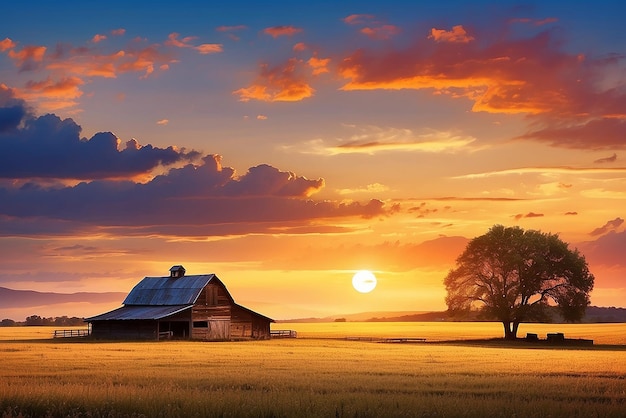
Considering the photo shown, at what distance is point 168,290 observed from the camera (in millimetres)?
109125

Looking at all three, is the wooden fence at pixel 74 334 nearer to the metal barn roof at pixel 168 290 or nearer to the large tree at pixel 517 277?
the metal barn roof at pixel 168 290

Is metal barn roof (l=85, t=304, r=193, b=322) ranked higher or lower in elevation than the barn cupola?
lower

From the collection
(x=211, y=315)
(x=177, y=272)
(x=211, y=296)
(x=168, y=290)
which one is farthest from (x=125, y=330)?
(x=177, y=272)

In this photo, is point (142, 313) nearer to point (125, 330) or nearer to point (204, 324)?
point (125, 330)

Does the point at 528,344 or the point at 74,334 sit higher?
the point at 74,334

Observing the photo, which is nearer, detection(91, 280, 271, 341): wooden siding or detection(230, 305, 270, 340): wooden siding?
detection(91, 280, 271, 341): wooden siding

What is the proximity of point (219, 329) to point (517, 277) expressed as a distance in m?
39.7

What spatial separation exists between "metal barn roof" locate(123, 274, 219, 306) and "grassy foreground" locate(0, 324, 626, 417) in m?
41.3

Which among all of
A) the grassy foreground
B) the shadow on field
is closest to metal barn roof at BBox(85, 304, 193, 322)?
the shadow on field

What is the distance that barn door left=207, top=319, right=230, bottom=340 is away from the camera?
334ft

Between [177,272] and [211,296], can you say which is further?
[177,272]

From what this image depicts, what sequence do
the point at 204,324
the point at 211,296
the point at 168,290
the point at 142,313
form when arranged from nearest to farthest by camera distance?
the point at 142,313, the point at 204,324, the point at 211,296, the point at 168,290

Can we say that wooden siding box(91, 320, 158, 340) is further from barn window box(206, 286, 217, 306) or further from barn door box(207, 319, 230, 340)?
barn window box(206, 286, 217, 306)

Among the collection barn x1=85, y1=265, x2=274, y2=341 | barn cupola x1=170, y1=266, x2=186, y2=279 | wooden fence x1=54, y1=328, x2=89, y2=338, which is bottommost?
wooden fence x1=54, y1=328, x2=89, y2=338
